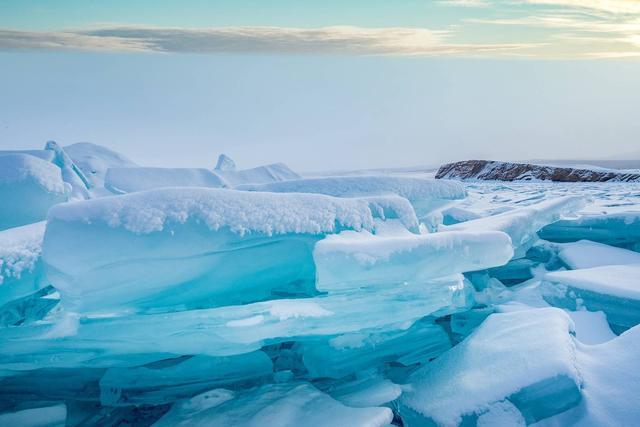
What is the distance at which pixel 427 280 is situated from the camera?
196 cm

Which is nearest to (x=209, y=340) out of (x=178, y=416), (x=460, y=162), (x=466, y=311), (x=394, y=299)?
(x=178, y=416)

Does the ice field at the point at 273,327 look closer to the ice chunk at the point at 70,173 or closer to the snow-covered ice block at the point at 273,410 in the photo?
the snow-covered ice block at the point at 273,410

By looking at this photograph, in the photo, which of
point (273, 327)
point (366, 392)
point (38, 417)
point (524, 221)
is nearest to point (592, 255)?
point (524, 221)

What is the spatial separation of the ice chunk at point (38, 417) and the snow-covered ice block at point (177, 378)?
0.47 feet

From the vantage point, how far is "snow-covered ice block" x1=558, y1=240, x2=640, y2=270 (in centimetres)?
314

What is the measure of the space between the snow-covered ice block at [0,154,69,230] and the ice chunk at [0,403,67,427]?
3.38ft

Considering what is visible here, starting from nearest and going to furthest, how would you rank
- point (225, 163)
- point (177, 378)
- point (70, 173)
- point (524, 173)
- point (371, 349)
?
point (177, 378), point (371, 349), point (70, 173), point (225, 163), point (524, 173)

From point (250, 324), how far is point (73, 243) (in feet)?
2.01

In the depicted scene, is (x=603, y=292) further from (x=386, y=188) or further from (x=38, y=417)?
(x=38, y=417)

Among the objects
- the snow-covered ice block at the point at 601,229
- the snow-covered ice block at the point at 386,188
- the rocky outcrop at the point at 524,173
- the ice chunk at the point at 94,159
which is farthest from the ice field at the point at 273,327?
the rocky outcrop at the point at 524,173

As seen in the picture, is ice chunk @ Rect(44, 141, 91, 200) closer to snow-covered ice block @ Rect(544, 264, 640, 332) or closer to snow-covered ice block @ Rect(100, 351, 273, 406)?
snow-covered ice block @ Rect(100, 351, 273, 406)

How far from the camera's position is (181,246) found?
1.64 metres

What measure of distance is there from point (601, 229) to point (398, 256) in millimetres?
2526

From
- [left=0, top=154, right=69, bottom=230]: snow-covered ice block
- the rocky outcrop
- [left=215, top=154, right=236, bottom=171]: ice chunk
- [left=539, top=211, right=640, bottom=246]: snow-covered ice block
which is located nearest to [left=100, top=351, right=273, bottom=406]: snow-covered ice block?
[left=0, top=154, right=69, bottom=230]: snow-covered ice block
